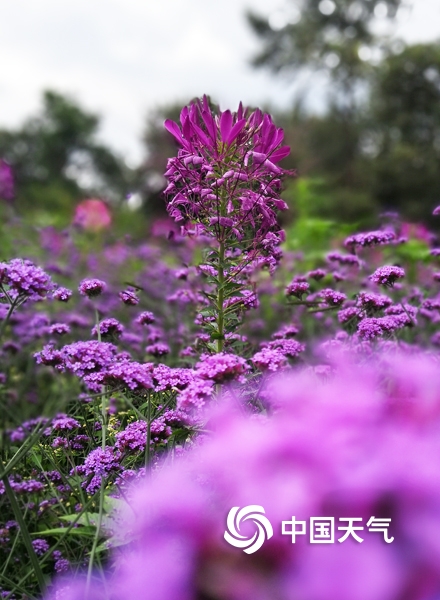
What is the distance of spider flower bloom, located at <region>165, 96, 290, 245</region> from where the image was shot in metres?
1.61

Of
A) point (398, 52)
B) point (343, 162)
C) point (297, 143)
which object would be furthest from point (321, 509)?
point (343, 162)

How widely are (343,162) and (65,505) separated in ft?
63.4

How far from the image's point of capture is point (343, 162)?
64.6 feet

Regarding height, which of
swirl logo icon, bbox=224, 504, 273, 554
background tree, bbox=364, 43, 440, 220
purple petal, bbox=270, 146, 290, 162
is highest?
background tree, bbox=364, 43, 440, 220

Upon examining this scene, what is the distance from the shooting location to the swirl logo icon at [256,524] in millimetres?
435

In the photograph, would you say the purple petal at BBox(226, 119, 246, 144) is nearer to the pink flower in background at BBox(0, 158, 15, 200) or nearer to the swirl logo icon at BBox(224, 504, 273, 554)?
the swirl logo icon at BBox(224, 504, 273, 554)

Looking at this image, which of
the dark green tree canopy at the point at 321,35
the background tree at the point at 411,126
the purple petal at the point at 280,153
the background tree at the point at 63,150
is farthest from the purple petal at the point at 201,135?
the background tree at the point at 63,150

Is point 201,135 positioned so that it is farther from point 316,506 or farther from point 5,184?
point 5,184

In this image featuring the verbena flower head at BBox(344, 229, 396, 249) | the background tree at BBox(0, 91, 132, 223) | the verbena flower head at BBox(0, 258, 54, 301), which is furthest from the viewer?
the background tree at BBox(0, 91, 132, 223)

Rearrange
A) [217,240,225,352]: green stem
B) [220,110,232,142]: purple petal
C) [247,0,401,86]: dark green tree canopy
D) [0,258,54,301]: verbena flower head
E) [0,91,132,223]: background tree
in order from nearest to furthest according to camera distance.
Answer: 1. [0,258,54,301]: verbena flower head
2. [220,110,232,142]: purple petal
3. [217,240,225,352]: green stem
4. [247,0,401,86]: dark green tree canopy
5. [0,91,132,223]: background tree

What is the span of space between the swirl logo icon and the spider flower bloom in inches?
47.3

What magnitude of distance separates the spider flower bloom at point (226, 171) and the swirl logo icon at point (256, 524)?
1201 mm

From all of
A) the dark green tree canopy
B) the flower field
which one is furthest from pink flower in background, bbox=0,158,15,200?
the dark green tree canopy

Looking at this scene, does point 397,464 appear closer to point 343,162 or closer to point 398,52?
point 398,52
